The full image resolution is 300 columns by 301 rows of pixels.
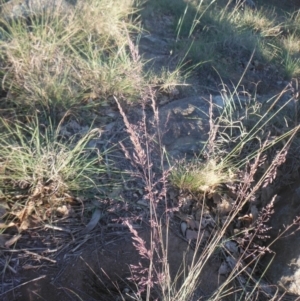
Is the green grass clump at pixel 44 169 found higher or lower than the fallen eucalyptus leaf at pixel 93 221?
higher

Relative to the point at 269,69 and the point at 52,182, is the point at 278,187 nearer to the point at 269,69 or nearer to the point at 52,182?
the point at 52,182

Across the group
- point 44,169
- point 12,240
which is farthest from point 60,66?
point 12,240

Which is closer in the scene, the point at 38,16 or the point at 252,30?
the point at 38,16

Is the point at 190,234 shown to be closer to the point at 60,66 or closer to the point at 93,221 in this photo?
the point at 93,221

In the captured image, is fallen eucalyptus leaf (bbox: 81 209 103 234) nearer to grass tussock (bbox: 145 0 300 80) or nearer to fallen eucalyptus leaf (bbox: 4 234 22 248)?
fallen eucalyptus leaf (bbox: 4 234 22 248)

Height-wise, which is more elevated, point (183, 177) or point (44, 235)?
point (183, 177)

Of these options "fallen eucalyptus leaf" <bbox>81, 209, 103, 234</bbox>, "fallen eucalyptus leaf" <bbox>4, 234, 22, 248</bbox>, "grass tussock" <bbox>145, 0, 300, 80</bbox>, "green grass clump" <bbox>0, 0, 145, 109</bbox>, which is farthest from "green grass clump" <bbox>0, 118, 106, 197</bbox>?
"grass tussock" <bbox>145, 0, 300, 80</bbox>

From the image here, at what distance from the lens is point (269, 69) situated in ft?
18.7

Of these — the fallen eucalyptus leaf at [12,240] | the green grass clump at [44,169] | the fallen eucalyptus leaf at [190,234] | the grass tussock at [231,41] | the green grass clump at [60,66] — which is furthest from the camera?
the grass tussock at [231,41]

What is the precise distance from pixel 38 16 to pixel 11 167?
6.90 feet

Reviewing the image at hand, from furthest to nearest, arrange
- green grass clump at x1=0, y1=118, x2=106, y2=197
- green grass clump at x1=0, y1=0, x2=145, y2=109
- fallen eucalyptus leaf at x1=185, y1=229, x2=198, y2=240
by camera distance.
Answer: green grass clump at x1=0, y1=0, x2=145, y2=109 → fallen eucalyptus leaf at x1=185, y1=229, x2=198, y2=240 → green grass clump at x1=0, y1=118, x2=106, y2=197

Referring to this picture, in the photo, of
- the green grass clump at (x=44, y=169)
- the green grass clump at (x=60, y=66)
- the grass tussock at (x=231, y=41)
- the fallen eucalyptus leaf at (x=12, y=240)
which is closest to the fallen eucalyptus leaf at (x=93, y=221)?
the green grass clump at (x=44, y=169)

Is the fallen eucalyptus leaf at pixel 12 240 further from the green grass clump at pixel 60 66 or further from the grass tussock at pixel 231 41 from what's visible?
the grass tussock at pixel 231 41

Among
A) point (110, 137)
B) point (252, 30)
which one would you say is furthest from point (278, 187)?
point (252, 30)
